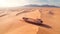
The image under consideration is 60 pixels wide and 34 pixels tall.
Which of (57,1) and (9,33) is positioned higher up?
(57,1)

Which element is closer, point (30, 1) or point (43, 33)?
point (43, 33)

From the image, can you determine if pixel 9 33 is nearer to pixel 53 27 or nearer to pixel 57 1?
pixel 53 27

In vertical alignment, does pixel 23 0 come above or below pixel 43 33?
above

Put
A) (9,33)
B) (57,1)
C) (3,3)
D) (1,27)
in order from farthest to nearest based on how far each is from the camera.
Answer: (3,3), (57,1), (1,27), (9,33)

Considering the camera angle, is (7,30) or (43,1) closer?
(7,30)

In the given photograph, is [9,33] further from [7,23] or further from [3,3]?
[3,3]

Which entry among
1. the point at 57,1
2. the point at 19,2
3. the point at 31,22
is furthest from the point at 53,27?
the point at 19,2

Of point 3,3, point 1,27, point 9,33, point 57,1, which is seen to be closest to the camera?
point 9,33

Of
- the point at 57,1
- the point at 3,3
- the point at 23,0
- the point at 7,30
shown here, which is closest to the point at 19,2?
the point at 23,0

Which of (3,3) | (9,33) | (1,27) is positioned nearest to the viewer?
(9,33)
